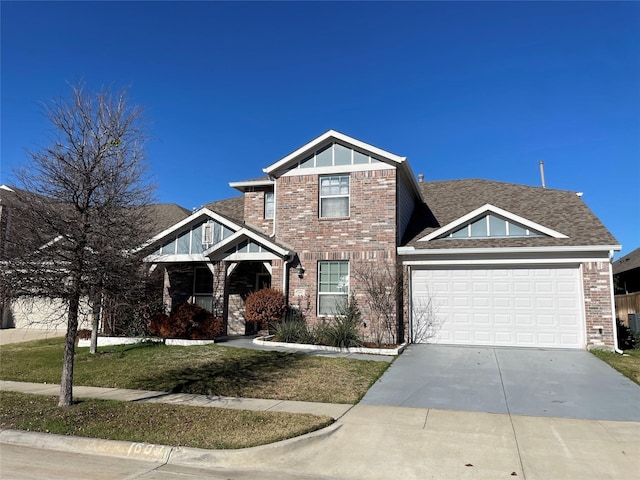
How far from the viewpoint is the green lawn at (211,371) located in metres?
8.81

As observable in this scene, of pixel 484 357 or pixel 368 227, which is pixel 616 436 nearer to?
pixel 484 357

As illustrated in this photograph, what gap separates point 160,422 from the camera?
22.5ft

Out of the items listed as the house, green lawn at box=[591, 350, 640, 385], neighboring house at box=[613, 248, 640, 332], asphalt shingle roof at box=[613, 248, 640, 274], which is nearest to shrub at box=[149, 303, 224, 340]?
the house

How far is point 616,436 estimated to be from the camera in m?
6.14

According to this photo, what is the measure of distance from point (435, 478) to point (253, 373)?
18.8 ft

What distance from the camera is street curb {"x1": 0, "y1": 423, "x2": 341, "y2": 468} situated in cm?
563

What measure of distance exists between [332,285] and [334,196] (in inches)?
118

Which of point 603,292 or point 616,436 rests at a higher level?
point 603,292

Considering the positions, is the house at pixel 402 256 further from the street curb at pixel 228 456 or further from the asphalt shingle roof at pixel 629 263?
the asphalt shingle roof at pixel 629 263

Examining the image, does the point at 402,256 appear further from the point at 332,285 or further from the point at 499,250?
the point at 499,250

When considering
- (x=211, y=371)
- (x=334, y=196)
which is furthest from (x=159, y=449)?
(x=334, y=196)

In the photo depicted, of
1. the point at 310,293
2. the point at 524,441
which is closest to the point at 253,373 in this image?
the point at 310,293

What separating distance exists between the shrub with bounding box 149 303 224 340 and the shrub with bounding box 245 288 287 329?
1.17 metres

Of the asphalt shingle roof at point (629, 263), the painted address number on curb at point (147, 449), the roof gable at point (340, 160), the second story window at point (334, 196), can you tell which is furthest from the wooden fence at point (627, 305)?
the painted address number on curb at point (147, 449)
